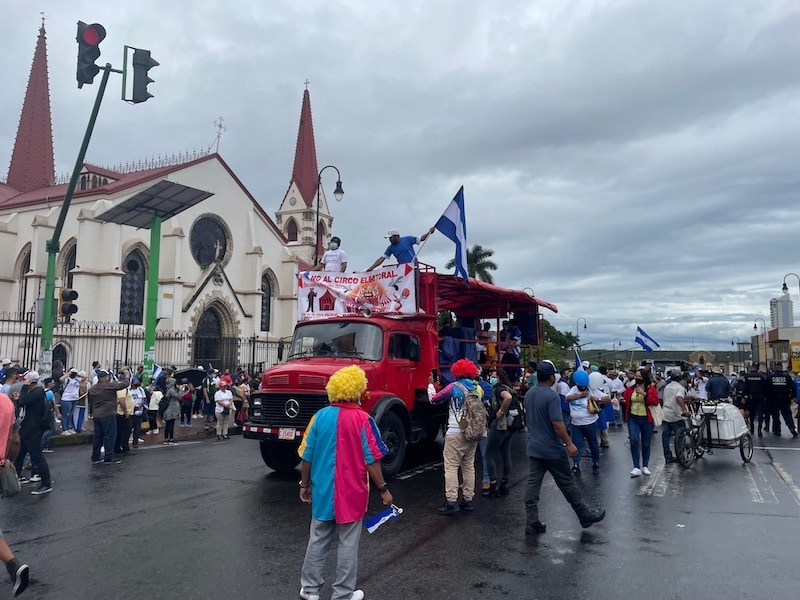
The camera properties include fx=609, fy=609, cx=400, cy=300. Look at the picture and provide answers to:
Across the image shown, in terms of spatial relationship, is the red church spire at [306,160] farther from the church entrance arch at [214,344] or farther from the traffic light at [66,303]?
the traffic light at [66,303]

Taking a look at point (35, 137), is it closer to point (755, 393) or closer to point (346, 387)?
point (755, 393)

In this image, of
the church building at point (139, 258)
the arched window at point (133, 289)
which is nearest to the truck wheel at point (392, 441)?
the church building at point (139, 258)

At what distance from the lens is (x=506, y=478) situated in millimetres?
8062

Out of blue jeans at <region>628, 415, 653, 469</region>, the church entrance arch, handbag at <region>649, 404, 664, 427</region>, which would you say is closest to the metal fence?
the church entrance arch

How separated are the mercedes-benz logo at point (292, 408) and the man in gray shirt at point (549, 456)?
3807 millimetres

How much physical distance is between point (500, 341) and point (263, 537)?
8.64 m

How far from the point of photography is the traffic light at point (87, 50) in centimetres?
979

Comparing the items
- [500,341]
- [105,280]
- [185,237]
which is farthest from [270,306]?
[500,341]

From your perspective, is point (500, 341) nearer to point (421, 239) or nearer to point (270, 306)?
point (421, 239)

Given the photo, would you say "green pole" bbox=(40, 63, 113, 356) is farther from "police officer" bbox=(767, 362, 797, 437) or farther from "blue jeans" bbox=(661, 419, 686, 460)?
"police officer" bbox=(767, 362, 797, 437)

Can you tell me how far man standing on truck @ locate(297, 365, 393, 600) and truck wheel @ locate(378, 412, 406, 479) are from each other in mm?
4660

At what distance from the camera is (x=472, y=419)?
22.7 feet

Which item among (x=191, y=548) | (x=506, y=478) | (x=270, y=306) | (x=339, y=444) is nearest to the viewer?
(x=339, y=444)

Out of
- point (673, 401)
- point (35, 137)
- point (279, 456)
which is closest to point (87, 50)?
point (279, 456)
